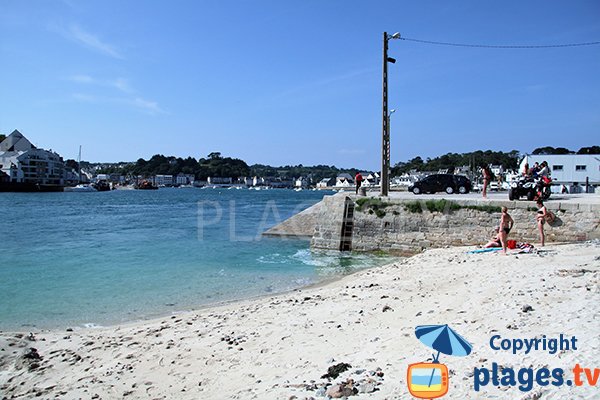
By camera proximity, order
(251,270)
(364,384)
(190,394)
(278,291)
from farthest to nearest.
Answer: (251,270) → (278,291) → (190,394) → (364,384)

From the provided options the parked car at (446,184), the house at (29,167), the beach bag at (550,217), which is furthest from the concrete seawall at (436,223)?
the house at (29,167)

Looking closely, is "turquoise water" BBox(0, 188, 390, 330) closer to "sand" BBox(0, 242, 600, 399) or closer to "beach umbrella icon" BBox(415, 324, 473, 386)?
"sand" BBox(0, 242, 600, 399)

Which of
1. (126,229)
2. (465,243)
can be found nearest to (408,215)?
(465,243)

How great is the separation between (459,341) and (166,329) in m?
5.81

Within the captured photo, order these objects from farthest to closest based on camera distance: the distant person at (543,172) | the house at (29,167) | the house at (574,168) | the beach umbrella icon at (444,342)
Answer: the house at (29,167)
the house at (574,168)
the distant person at (543,172)
the beach umbrella icon at (444,342)

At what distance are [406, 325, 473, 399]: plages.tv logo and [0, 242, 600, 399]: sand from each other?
94 mm

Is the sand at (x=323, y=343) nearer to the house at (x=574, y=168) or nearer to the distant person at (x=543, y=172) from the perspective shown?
the distant person at (x=543, y=172)

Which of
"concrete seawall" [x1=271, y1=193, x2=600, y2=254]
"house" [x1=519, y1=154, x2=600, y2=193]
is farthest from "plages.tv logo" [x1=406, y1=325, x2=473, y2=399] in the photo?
"house" [x1=519, y1=154, x2=600, y2=193]

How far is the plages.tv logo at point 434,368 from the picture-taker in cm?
416

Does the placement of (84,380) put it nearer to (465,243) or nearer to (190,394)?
(190,394)

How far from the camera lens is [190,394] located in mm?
5273

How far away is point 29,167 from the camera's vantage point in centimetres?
11194

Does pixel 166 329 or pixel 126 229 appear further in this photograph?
pixel 126 229

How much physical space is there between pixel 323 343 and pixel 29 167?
12913 centimetres
